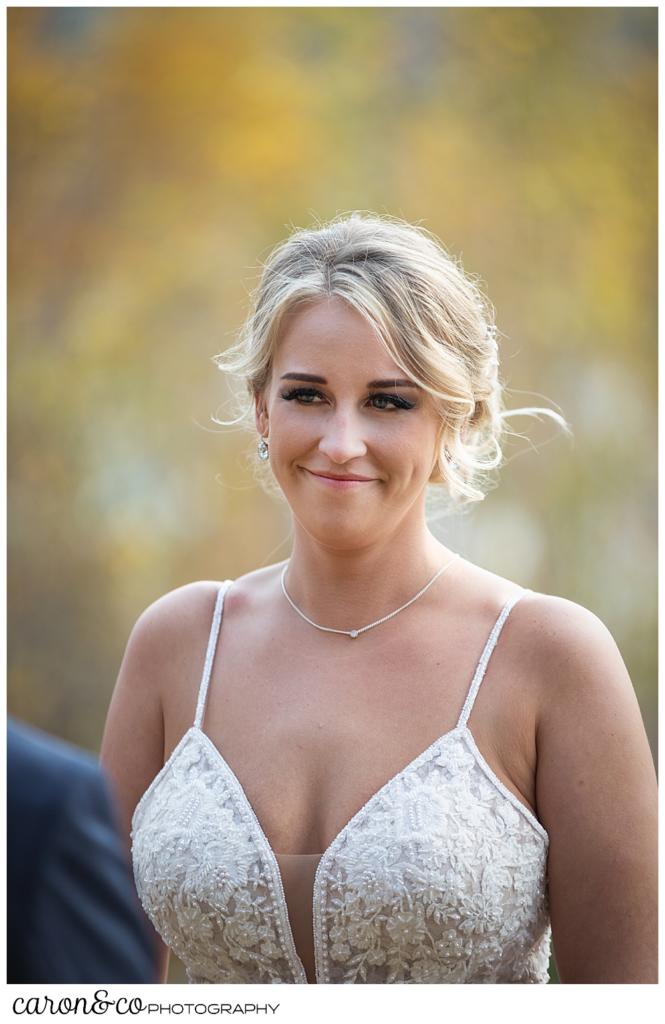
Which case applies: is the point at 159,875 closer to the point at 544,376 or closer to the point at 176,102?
the point at 544,376

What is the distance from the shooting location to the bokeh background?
403 cm

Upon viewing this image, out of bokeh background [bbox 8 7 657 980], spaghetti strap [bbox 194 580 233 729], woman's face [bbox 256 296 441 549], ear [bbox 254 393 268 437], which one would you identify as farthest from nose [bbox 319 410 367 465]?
bokeh background [bbox 8 7 657 980]

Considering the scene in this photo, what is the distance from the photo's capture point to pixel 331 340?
198cm

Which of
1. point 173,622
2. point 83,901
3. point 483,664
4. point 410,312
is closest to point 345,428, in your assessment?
point 410,312

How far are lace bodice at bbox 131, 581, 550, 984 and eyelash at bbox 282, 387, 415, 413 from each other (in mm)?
436

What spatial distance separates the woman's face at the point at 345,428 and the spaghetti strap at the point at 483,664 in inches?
10.5

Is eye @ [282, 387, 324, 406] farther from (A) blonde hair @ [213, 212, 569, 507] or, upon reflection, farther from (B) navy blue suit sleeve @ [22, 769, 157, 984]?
(B) navy blue suit sleeve @ [22, 769, 157, 984]

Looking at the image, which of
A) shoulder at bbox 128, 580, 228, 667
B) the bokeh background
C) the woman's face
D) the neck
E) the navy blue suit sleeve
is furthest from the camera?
the bokeh background

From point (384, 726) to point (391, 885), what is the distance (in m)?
0.28

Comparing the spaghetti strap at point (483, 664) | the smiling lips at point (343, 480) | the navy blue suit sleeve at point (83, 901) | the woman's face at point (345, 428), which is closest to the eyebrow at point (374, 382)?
the woman's face at point (345, 428)

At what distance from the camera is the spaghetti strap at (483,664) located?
1917 mm

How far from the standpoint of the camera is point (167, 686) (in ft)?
7.27

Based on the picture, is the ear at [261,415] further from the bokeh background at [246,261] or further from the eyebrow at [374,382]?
the bokeh background at [246,261]

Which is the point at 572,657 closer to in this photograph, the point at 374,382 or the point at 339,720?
the point at 339,720
